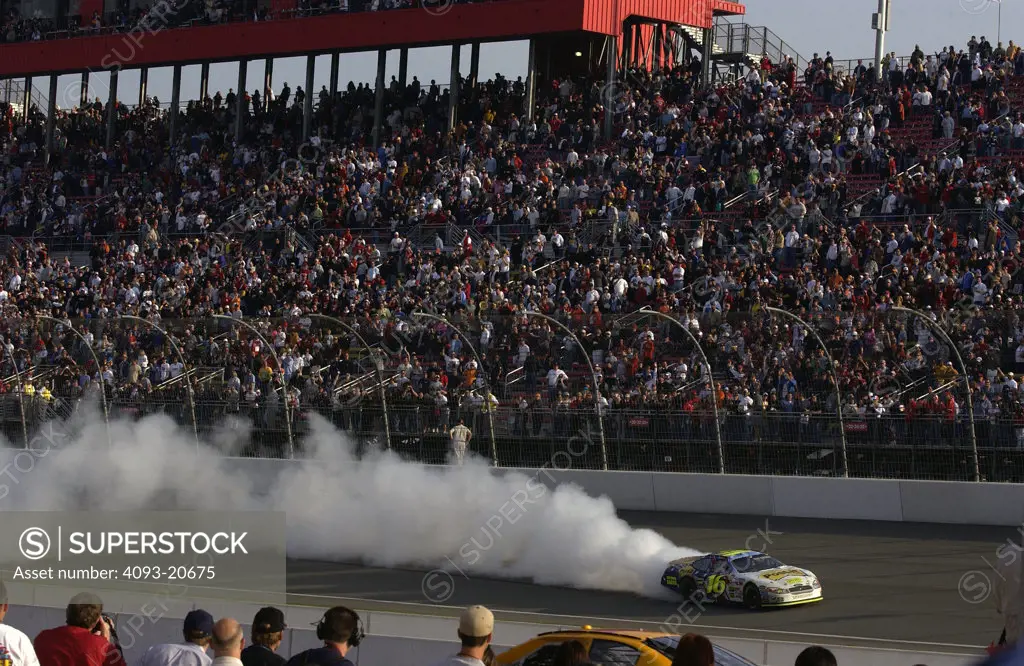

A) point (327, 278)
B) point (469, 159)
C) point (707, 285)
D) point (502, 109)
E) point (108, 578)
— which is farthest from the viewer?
point (502, 109)

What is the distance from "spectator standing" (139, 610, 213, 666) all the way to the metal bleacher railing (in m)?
14.2

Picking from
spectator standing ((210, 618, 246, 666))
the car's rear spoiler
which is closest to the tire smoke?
the car's rear spoiler

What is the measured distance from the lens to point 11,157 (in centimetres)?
4750

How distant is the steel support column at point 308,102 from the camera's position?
42178mm

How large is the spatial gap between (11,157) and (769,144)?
1080 inches

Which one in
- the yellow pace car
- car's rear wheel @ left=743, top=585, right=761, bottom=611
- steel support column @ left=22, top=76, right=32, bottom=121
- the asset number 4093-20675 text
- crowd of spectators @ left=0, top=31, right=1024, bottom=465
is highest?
steel support column @ left=22, top=76, right=32, bottom=121

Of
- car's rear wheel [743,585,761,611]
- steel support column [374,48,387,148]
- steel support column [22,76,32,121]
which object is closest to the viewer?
car's rear wheel [743,585,761,611]

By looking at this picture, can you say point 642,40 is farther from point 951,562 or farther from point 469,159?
point 951,562

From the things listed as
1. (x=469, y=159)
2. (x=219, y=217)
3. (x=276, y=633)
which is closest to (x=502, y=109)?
(x=469, y=159)

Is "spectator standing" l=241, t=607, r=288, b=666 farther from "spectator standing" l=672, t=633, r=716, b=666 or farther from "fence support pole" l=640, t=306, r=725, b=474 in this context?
"fence support pole" l=640, t=306, r=725, b=474

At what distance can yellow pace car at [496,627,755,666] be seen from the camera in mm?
10500

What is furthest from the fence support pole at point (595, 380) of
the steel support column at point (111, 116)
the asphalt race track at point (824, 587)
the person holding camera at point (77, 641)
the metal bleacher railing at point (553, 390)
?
the steel support column at point (111, 116)

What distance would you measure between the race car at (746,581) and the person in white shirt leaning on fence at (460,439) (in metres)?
5.77

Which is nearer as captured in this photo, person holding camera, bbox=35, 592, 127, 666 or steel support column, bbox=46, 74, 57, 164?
person holding camera, bbox=35, 592, 127, 666
